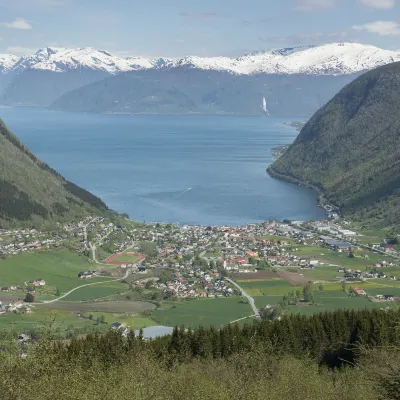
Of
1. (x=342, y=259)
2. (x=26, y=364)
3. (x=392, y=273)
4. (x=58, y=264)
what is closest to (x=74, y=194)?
(x=58, y=264)

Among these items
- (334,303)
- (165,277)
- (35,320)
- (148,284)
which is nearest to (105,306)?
(35,320)

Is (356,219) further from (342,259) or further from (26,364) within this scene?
(26,364)

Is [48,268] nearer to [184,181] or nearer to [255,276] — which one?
[255,276]

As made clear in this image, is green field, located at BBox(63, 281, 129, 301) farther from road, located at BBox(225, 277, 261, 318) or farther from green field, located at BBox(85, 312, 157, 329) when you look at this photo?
road, located at BBox(225, 277, 261, 318)

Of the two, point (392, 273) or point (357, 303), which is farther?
point (392, 273)

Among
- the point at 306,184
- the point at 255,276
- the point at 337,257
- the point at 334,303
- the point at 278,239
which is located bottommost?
the point at 255,276

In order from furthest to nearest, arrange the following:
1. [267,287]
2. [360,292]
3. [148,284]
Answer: [148,284] < [267,287] < [360,292]

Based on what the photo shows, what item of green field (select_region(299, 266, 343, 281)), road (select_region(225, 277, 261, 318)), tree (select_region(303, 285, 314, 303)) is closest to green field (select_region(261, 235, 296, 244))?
green field (select_region(299, 266, 343, 281))
